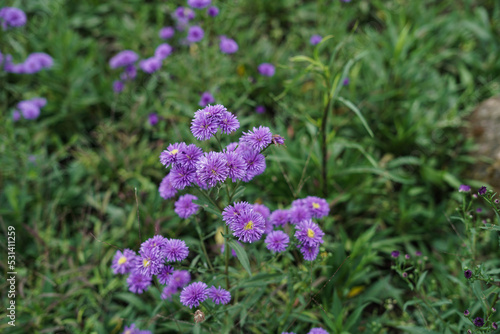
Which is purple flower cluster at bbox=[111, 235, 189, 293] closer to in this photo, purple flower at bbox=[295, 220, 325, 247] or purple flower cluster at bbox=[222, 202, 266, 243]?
purple flower cluster at bbox=[222, 202, 266, 243]

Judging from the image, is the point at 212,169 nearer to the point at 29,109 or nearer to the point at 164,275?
the point at 164,275

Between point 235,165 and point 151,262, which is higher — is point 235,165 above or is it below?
above

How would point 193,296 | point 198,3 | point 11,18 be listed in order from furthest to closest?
point 11,18 → point 198,3 → point 193,296

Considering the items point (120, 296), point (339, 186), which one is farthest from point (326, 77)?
A: point (120, 296)

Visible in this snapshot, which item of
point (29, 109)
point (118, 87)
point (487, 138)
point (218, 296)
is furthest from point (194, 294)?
point (487, 138)

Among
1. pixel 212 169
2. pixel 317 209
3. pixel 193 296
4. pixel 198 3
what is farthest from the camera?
pixel 198 3

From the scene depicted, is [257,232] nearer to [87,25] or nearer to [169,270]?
[169,270]

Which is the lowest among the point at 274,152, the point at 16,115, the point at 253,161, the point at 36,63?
the point at 16,115
